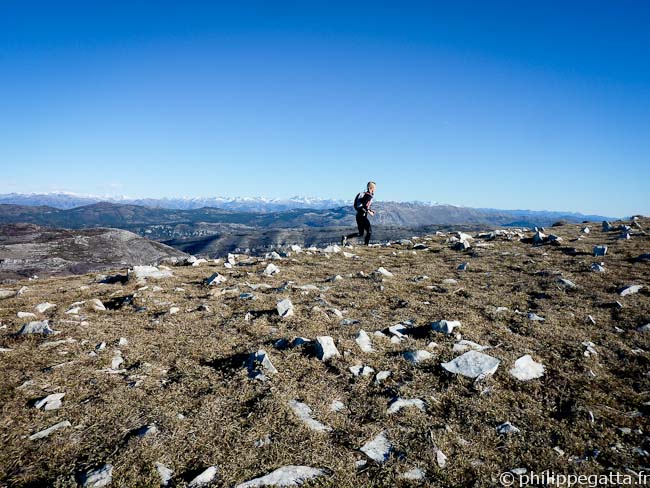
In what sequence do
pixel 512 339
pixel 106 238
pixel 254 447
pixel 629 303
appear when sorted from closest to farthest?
pixel 254 447 → pixel 512 339 → pixel 629 303 → pixel 106 238

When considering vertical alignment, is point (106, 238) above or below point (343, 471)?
below

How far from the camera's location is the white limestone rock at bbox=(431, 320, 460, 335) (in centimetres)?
938

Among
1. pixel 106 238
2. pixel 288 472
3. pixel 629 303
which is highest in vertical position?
pixel 629 303

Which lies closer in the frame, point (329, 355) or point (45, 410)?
point (45, 410)

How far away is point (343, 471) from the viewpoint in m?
5.08

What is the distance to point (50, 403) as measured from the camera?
6227 mm

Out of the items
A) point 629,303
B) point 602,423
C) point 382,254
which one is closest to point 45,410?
point 602,423

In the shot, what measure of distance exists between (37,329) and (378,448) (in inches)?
348

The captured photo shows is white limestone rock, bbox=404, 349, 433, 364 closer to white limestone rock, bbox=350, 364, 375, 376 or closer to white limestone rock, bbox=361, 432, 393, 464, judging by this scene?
white limestone rock, bbox=350, 364, 375, 376

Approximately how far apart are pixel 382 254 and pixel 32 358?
684 inches

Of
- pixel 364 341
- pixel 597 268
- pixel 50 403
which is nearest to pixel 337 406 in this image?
pixel 364 341

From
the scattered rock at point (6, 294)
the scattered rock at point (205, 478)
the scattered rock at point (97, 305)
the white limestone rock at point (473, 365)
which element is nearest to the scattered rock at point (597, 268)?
the white limestone rock at point (473, 365)

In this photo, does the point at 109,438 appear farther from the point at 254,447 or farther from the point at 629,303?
the point at 629,303

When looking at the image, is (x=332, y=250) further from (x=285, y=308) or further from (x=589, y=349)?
(x=589, y=349)
